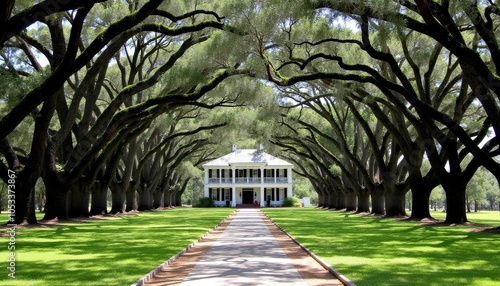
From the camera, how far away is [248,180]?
2968 inches

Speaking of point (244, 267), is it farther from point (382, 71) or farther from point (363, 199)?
point (363, 199)

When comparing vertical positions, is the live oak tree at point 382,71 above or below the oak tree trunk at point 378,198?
above

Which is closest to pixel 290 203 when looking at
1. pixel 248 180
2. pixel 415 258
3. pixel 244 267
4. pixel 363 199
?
pixel 248 180

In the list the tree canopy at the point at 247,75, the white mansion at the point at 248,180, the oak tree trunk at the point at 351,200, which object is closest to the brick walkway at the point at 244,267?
the tree canopy at the point at 247,75

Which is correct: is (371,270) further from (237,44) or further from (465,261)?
(237,44)

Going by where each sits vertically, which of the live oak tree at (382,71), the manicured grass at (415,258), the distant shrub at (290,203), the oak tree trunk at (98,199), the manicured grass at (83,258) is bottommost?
the manicured grass at (415,258)

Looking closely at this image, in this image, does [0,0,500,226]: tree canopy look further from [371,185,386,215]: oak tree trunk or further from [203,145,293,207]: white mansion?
[203,145,293,207]: white mansion

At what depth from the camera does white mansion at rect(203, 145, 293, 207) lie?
74875 mm

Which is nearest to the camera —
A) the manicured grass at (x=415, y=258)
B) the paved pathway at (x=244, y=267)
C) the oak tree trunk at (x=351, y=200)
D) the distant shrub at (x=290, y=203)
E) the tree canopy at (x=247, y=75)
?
the paved pathway at (x=244, y=267)

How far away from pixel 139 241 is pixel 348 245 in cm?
645

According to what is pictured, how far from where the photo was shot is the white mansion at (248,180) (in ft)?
246

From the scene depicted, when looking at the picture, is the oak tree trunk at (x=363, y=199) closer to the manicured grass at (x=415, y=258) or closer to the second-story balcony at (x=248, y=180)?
the manicured grass at (x=415, y=258)

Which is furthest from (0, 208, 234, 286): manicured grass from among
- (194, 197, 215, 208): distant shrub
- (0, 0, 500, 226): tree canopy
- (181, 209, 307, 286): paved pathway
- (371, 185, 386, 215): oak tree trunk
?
(194, 197, 215, 208): distant shrub

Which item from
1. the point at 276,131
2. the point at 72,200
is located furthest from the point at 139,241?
the point at 276,131
